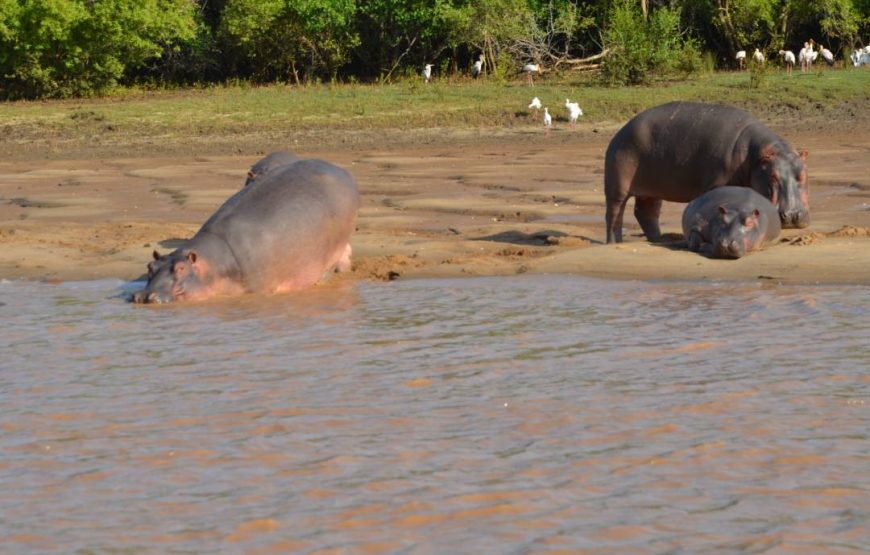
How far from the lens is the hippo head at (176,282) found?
8.51m

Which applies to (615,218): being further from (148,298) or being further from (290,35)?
(290,35)

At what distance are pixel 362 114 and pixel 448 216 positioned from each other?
37.1ft

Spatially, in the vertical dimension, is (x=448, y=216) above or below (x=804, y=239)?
below

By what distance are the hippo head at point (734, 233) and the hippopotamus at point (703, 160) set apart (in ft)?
3.18

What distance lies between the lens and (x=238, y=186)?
15.1m

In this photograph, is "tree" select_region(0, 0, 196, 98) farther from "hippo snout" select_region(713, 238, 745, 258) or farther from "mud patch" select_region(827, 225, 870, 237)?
"hippo snout" select_region(713, 238, 745, 258)

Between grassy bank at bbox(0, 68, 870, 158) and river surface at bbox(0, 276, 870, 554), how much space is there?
13316mm

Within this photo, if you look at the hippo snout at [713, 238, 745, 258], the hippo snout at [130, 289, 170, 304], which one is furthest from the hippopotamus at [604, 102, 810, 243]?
the hippo snout at [130, 289, 170, 304]

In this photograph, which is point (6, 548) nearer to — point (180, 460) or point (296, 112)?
point (180, 460)

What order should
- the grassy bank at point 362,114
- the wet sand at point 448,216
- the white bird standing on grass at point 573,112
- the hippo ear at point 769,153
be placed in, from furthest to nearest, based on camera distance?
the white bird standing on grass at point 573,112 < the grassy bank at point 362,114 < the hippo ear at point 769,153 < the wet sand at point 448,216

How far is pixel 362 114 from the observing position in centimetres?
2338

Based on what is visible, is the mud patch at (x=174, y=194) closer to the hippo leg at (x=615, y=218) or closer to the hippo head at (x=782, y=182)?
the hippo leg at (x=615, y=218)

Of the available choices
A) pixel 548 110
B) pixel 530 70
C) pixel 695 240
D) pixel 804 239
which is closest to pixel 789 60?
pixel 530 70

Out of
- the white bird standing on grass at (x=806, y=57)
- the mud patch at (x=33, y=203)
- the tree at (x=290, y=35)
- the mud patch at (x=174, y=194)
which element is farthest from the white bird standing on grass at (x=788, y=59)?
the mud patch at (x=33, y=203)
